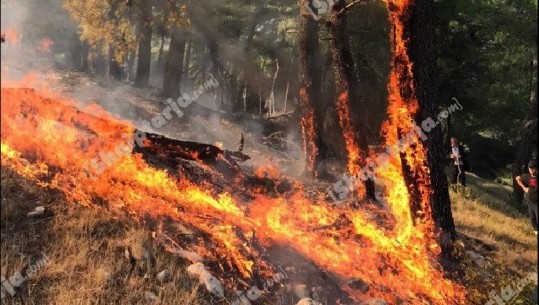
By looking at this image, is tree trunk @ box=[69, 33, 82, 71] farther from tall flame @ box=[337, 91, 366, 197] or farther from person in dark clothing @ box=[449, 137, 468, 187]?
person in dark clothing @ box=[449, 137, 468, 187]

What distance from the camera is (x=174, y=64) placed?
2261 cm

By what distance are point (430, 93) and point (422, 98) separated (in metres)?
0.18

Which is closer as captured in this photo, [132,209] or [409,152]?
[132,209]

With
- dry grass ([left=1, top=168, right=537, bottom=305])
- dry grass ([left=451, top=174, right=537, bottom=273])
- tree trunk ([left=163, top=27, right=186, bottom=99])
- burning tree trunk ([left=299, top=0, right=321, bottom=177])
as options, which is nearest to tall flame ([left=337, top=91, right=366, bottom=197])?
burning tree trunk ([left=299, top=0, right=321, bottom=177])

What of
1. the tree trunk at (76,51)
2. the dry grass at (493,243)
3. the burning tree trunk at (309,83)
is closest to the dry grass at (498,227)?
the dry grass at (493,243)

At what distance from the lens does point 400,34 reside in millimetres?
6750

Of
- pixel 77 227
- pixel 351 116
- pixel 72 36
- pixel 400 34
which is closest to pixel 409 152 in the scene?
pixel 400 34

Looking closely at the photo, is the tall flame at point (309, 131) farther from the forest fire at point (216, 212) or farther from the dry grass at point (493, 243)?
the dry grass at point (493, 243)

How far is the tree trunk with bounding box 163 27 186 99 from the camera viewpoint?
73.5 ft

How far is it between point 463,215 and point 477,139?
1928cm

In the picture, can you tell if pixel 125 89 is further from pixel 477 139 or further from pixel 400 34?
pixel 477 139

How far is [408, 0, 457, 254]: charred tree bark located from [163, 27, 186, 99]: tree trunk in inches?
682

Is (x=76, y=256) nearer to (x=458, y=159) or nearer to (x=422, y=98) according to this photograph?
(x=422, y=98)

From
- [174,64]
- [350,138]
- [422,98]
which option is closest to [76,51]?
[174,64]
